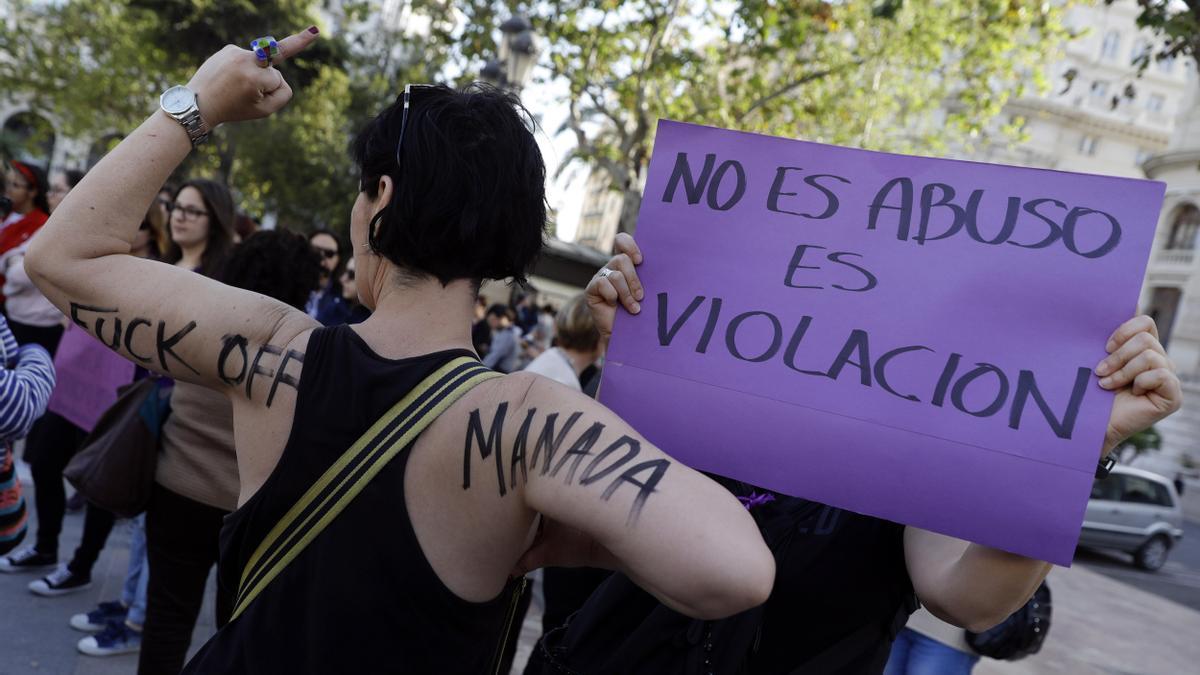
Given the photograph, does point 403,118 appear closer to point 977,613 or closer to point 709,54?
point 977,613

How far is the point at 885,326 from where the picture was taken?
1.52m

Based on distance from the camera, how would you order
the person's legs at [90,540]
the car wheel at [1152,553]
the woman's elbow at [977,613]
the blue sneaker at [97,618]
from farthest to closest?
the car wheel at [1152,553], the person's legs at [90,540], the blue sneaker at [97,618], the woman's elbow at [977,613]

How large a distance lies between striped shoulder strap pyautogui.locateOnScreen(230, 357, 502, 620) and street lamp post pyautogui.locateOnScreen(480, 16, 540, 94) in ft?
25.2

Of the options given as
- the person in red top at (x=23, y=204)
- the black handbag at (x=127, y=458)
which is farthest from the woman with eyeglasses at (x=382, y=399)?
the person in red top at (x=23, y=204)

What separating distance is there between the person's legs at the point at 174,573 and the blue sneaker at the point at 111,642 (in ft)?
3.69

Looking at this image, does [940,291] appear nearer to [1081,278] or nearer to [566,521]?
[1081,278]

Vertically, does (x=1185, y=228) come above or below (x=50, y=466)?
above

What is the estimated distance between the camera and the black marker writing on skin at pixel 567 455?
1.19 m

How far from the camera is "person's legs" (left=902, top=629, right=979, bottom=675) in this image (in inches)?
126

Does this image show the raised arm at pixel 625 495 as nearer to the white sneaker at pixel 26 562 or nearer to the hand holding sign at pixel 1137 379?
the hand holding sign at pixel 1137 379

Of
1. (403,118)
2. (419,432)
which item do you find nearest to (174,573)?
(419,432)

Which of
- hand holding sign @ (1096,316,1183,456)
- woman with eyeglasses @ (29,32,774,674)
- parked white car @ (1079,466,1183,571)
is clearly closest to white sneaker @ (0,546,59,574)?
woman with eyeglasses @ (29,32,774,674)

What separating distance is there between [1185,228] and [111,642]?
37972 mm

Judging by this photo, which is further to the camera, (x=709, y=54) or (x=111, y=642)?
(x=709, y=54)
